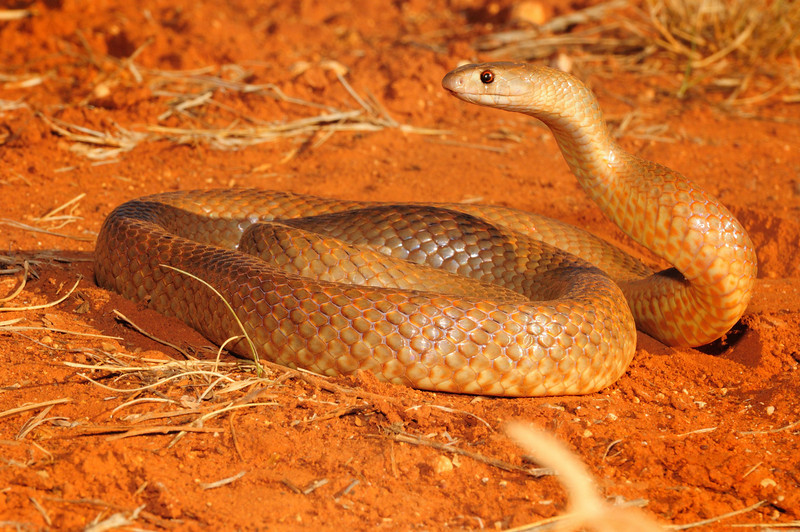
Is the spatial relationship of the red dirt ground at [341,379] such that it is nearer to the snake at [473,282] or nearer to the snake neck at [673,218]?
the snake at [473,282]

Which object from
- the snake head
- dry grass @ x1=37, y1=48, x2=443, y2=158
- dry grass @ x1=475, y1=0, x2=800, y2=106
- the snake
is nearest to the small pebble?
the snake

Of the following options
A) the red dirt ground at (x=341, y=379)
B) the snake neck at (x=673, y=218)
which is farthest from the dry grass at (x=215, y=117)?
the snake neck at (x=673, y=218)

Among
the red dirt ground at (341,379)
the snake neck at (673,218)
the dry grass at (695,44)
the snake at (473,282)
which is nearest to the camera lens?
the red dirt ground at (341,379)

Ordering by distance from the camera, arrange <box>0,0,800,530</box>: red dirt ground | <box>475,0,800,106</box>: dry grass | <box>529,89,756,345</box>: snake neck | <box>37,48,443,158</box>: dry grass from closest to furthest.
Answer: <box>0,0,800,530</box>: red dirt ground → <box>529,89,756,345</box>: snake neck → <box>37,48,443,158</box>: dry grass → <box>475,0,800,106</box>: dry grass

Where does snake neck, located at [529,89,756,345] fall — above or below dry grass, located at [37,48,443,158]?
above

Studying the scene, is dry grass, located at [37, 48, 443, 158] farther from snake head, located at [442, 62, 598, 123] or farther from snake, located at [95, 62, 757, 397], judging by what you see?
snake head, located at [442, 62, 598, 123]

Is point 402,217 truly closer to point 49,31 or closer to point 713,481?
point 713,481

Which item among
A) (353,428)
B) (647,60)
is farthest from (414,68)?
(353,428)
